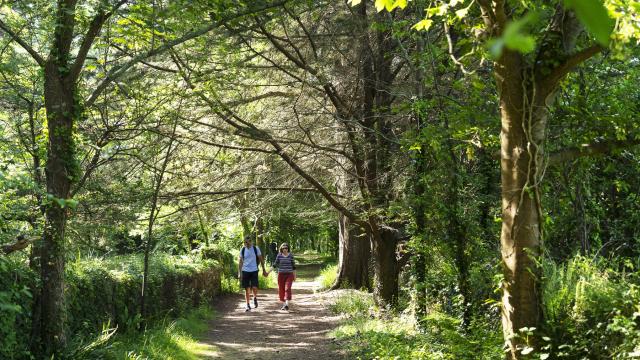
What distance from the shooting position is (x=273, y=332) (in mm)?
11656

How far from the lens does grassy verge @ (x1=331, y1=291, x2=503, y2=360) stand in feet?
21.6

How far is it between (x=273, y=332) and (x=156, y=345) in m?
3.16

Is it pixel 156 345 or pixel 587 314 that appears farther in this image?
pixel 156 345

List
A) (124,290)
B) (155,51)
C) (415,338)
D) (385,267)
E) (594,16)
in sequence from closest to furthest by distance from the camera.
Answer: (594,16) → (155,51) → (415,338) → (124,290) → (385,267)

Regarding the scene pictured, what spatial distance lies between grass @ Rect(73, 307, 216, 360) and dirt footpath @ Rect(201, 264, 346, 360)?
271mm

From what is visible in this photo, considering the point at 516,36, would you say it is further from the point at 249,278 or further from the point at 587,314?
the point at 249,278

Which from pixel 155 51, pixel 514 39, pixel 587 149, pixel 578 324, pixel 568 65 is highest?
pixel 155 51

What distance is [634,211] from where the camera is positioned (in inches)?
293

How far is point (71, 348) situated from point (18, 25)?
14.2ft

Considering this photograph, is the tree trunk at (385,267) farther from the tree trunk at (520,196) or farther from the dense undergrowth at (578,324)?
the tree trunk at (520,196)

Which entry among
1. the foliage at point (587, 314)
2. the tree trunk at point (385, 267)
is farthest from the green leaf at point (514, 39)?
the tree trunk at point (385, 267)

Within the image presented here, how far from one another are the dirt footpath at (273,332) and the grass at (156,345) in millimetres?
271

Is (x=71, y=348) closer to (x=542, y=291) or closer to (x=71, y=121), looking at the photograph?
(x=71, y=121)

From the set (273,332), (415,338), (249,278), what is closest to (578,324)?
(415,338)
